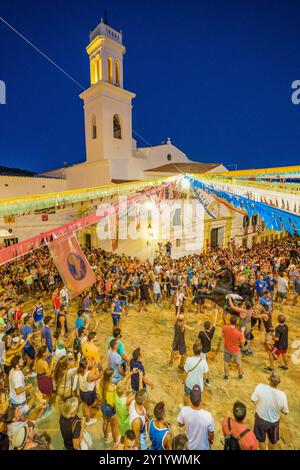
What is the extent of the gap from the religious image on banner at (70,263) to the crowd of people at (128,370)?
83 centimetres

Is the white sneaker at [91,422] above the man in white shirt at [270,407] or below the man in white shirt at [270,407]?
below

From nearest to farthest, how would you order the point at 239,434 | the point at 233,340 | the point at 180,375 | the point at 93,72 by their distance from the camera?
the point at 239,434 < the point at 233,340 < the point at 180,375 < the point at 93,72

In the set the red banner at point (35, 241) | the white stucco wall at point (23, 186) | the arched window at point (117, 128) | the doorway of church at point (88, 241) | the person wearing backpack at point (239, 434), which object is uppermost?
the arched window at point (117, 128)

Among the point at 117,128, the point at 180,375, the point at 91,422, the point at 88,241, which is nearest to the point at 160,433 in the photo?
the point at 91,422

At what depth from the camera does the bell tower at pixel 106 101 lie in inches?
822

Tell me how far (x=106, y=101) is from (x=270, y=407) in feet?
78.3

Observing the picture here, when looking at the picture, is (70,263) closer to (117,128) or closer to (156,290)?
(156,290)

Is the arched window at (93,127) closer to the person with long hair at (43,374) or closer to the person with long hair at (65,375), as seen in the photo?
the person with long hair at (65,375)

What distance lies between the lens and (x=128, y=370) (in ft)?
20.2

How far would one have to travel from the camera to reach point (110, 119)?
2192cm

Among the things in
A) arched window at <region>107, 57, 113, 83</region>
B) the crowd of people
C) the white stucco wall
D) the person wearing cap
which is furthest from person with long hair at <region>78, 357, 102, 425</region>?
arched window at <region>107, 57, 113, 83</region>

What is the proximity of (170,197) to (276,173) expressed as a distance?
1155 centimetres

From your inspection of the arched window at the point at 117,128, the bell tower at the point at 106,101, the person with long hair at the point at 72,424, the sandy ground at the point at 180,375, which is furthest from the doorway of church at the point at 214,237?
the person with long hair at the point at 72,424

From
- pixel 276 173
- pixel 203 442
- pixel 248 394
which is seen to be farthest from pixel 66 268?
pixel 276 173
